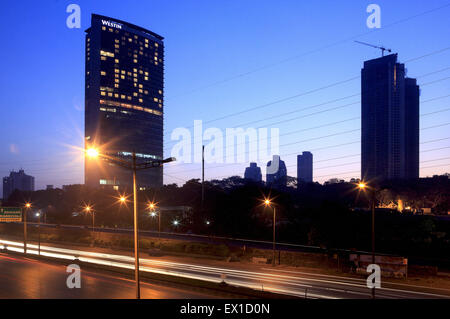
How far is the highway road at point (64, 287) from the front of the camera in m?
25.5

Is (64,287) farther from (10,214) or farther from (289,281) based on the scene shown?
(10,214)

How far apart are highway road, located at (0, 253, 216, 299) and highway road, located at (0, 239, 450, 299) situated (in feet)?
16.6

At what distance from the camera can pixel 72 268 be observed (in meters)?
37.6

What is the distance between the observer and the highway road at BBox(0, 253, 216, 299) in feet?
83.7

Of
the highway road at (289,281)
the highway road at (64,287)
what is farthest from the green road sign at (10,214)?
the highway road at (289,281)

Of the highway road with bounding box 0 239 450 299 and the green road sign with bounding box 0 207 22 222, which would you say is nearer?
the highway road with bounding box 0 239 450 299

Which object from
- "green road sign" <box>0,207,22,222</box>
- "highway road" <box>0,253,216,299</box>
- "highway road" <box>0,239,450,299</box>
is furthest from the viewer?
"green road sign" <box>0,207,22,222</box>

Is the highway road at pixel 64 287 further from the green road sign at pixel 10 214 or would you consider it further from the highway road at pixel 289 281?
the green road sign at pixel 10 214

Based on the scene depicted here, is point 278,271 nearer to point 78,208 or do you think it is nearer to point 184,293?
point 184,293

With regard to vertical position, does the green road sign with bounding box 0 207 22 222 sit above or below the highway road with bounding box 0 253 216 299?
above

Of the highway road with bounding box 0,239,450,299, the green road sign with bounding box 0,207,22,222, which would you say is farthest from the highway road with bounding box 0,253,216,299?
the green road sign with bounding box 0,207,22,222

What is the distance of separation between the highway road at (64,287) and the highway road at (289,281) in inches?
199

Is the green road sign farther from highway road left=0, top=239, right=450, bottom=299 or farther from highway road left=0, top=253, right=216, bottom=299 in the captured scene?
highway road left=0, top=239, right=450, bottom=299
